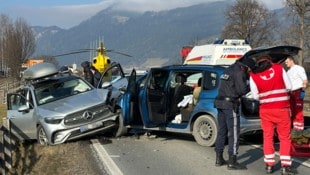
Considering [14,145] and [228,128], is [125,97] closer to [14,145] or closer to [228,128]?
[14,145]

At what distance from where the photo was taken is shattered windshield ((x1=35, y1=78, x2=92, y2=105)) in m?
12.6

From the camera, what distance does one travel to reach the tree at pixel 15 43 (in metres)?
69.7

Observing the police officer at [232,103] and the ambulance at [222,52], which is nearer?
the police officer at [232,103]

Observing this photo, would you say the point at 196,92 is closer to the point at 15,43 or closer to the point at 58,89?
the point at 58,89

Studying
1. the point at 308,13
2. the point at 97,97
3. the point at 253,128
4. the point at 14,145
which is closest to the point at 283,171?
the point at 253,128

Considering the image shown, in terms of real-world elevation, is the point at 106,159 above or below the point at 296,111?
below

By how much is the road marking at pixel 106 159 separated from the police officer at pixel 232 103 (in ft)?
5.57

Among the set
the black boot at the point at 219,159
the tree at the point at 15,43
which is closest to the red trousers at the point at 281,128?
the black boot at the point at 219,159

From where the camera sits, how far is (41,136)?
11.9 m

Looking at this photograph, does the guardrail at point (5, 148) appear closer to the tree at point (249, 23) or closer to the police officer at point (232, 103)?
the police officer at point (232, 103)

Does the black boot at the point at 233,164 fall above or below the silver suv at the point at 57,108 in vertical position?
below

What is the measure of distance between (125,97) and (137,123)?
2.19 ft

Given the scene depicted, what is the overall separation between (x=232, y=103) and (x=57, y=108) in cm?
476

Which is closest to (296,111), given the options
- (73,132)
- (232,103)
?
(232,103)
